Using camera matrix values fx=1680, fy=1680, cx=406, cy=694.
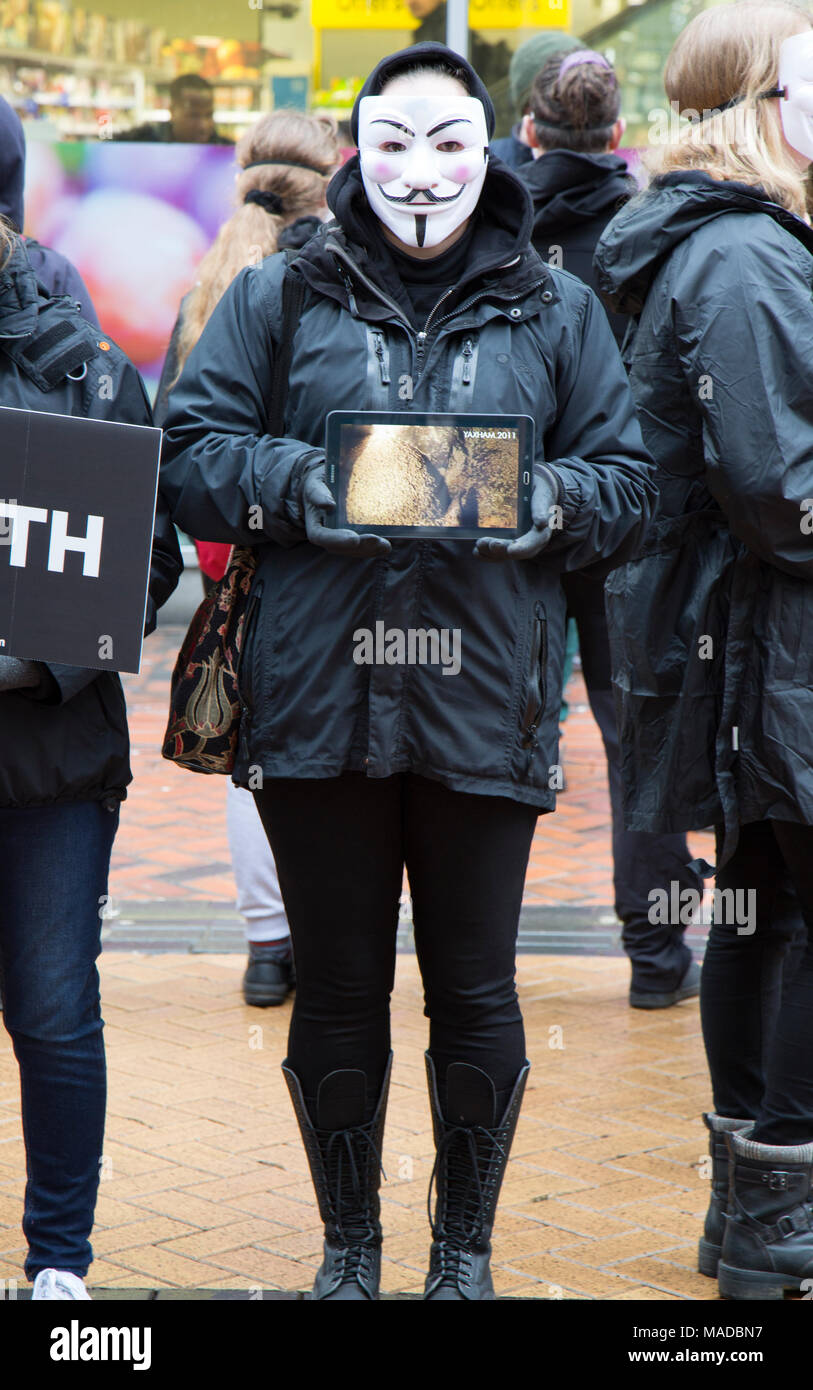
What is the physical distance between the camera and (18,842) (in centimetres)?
281

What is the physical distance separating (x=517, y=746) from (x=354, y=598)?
14.7 inches

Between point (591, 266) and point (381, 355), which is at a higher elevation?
point (591, 266)

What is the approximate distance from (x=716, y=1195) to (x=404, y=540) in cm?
154

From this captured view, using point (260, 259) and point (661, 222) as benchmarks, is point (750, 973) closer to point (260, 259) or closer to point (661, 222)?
point (661, 222)

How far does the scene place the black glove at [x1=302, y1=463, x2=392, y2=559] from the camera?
8.64ft

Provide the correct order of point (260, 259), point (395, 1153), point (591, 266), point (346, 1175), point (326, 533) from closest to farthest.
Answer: point (326, 533) → point (346, 1175) → point (395, 1153) → point (260, 259) → point (591, 266)

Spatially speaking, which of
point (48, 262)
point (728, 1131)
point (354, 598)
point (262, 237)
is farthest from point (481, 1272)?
point (262, 237)

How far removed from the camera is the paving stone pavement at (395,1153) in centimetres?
333

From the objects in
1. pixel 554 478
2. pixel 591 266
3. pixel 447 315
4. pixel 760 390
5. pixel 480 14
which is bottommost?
pixel 554 478

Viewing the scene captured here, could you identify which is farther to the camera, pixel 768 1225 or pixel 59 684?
pixel 768 1225

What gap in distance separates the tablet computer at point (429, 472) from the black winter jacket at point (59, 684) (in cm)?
45

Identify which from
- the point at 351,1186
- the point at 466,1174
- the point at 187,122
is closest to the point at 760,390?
the point at 466,1174

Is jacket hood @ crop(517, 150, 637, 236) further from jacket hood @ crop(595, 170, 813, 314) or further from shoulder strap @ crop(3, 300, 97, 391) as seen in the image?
shoulder strap @ crop(3, 300, 97, 391)

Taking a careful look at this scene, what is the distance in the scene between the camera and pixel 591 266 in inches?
196
